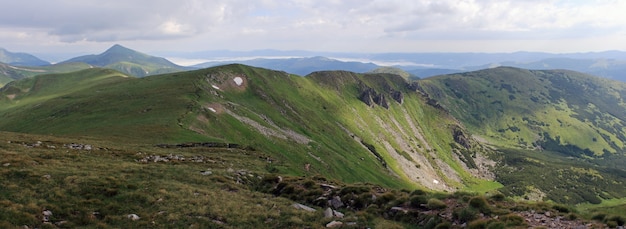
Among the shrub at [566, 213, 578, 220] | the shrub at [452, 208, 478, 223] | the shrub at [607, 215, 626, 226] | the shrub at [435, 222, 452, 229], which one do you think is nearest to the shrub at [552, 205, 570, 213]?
the shrub at [566, 213, 578, 220]

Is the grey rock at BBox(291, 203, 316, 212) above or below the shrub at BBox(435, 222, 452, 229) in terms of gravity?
below

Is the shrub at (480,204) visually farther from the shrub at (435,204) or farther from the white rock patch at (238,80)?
the white rock patch at (238,80)

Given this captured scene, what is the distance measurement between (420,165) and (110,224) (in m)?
188

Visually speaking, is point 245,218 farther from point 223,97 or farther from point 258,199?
point 223,97

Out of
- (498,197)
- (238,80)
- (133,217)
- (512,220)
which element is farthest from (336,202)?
(238,80)

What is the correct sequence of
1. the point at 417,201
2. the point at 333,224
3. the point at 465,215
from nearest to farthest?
the point at 465,215 → the point at 333,224 → the point at 417,201

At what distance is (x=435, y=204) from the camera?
26.1 meters

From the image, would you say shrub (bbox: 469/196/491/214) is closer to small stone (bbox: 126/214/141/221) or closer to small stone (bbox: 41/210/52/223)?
small stone (bbox: 126/214/141/221)

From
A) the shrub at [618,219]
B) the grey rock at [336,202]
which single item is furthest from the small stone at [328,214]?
the shrub at [618,219]

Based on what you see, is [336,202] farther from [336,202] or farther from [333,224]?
[333,224]

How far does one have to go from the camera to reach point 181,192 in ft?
99.7

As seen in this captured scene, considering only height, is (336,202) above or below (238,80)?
below

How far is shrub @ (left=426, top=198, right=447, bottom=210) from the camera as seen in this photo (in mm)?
25969

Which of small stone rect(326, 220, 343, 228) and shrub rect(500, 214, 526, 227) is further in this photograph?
small stone rect(326, 220, 343, 228)
